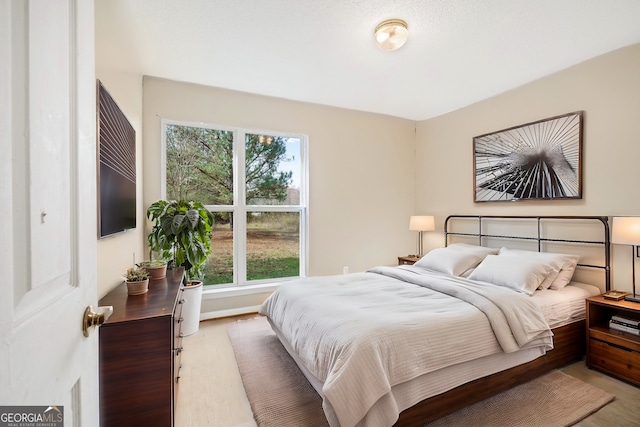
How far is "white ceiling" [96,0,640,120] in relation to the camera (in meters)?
2.13

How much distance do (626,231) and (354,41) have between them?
2694mm

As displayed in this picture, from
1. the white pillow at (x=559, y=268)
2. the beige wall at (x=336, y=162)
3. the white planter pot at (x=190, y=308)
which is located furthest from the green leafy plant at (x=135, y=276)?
the white pillow at (x=559, y=268)

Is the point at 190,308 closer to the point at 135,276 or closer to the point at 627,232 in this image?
the point at 135,276

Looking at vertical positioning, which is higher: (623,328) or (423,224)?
(423,224)

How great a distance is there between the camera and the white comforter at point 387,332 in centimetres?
154

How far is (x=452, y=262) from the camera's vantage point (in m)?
3.29

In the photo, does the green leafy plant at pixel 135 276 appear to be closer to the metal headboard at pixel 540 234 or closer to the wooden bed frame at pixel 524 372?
the wooden bed frame at pixel 524 372

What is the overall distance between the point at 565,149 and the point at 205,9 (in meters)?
3.54

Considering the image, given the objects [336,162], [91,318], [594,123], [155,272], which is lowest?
[155,272]

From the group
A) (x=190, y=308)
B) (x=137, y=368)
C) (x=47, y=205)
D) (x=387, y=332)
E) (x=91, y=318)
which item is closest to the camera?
(x=47, y=205)

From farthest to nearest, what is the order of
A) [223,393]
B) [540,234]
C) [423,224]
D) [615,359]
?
1. [423,224]
2. [540,234]
3. [615,359]
4. [223,393]

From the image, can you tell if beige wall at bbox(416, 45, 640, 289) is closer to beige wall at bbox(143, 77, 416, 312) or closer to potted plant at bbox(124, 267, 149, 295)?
beige wall at bbox(143, 77, 416, 312)

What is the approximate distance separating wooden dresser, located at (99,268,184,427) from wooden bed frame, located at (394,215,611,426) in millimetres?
1284

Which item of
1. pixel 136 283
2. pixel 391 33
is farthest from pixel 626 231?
pixel 136 283
